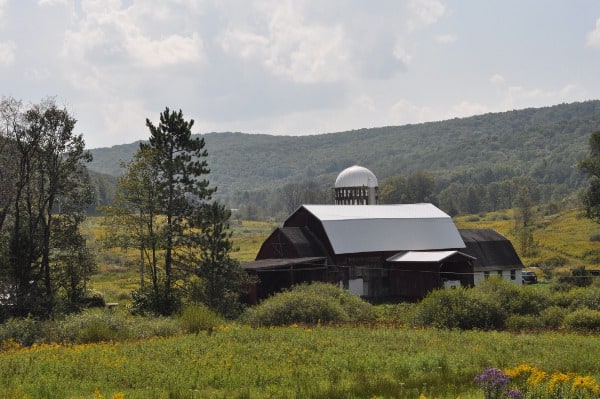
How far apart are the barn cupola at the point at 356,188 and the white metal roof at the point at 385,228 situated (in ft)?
30.6

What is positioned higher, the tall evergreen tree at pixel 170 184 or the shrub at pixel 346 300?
the tall evergreen tree at pixel 170 184

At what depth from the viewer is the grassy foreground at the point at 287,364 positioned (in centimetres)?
1680

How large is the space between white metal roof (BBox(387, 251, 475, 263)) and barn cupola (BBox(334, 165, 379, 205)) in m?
16.5

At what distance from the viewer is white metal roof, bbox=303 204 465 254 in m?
50.9

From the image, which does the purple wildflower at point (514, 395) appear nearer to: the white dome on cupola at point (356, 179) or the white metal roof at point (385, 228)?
the white metal roof at point (385, 228)

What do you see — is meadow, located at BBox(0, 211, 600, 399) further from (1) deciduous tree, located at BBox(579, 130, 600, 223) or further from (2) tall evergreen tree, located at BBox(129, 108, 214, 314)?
(1) deciduous tree, located at BBox(579, 130, 600, 223)

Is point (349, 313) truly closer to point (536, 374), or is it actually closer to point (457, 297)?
point (457, 297)

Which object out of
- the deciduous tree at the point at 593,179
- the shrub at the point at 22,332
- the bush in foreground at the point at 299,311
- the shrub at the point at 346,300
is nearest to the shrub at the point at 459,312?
the bush in foreground at the point at 299,311

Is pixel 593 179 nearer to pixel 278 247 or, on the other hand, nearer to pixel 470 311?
pixel 278 247

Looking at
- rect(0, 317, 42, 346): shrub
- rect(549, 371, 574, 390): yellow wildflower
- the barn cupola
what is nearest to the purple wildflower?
rect(549, 371, 574, 390): yellow wildflower

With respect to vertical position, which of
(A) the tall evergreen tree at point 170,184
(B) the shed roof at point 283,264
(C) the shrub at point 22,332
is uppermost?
(A) the tall evergreen tree at point 170,184

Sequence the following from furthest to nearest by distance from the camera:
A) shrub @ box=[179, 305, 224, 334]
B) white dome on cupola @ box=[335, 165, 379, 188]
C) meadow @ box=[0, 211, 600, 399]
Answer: white dome on cupola @ box=[335, 165, 379, 188] < shrub @ box=[179, 305, 224, 334] < meadow @ box=[0, 211, 600, 399]

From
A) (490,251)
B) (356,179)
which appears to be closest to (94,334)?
(490,251)

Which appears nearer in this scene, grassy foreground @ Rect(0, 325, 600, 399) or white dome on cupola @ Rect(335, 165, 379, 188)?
grassy foreground @ Rect(0, 325, 600, 399)
